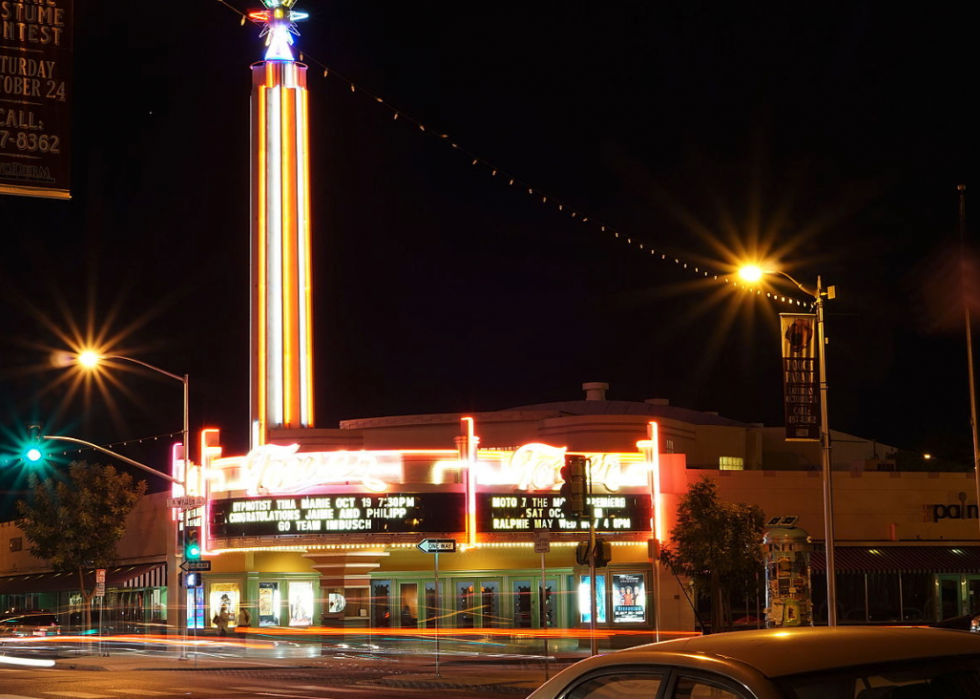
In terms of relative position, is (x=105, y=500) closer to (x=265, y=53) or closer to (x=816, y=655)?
(x=265, y=53)

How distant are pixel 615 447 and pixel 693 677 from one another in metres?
41.5

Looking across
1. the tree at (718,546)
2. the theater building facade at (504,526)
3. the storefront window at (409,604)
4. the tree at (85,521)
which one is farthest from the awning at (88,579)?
the tree at (718,546)

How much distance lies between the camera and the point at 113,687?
26.5 meters

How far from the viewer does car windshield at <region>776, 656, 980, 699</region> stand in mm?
5094

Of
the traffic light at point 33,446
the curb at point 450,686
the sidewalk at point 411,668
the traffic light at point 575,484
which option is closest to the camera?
the traffic light at point 575,484

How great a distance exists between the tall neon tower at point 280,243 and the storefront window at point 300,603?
6.10 meters

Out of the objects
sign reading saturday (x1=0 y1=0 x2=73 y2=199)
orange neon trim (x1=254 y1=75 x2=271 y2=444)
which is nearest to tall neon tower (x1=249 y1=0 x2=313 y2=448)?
orange neon trim (x1=254 y1=75 x2=271 y2=444)

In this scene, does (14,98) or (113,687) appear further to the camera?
(113,687)

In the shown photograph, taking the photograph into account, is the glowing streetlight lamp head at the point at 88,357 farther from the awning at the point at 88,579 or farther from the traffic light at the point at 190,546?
the awning at the point at 88,579

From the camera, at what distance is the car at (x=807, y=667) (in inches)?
201

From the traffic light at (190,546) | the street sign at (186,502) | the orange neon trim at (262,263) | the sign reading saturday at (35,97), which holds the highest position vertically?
the orange neon trim at (262,263)

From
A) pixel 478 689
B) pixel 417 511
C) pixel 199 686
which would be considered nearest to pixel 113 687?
pixel 199 686

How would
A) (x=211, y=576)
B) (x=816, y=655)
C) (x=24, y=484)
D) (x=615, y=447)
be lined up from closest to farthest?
(x=816, y=655)
(x=615, y=447)
(x=211, y=576)
(x=24, y=484)

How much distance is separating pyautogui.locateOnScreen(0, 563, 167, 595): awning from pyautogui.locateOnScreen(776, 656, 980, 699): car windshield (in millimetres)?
51576
